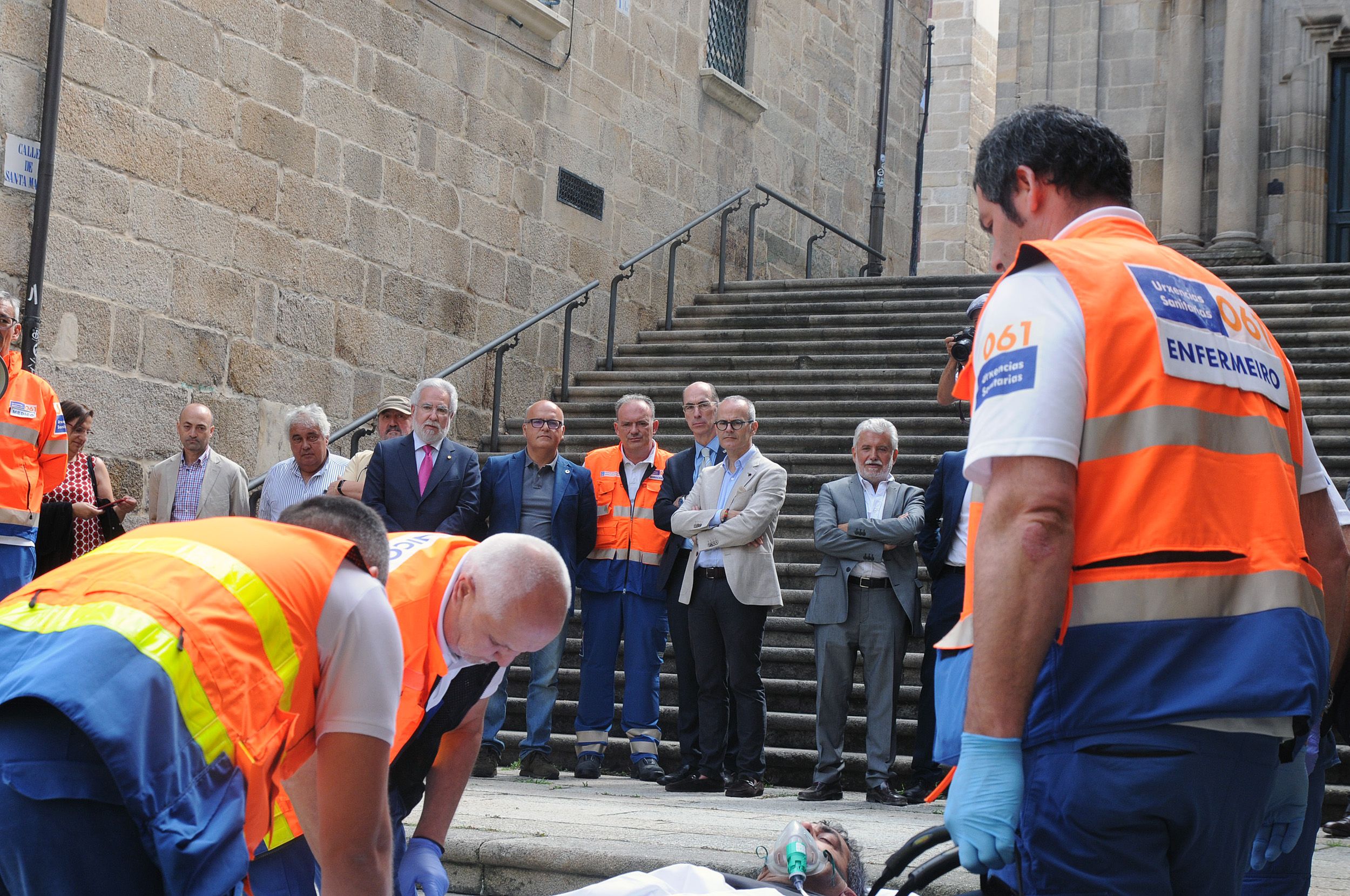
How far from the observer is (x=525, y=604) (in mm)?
3037

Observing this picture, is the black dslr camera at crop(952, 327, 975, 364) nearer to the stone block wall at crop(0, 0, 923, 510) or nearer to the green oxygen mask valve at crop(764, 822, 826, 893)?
the green oxygen mask valve at crop(764, 822, 826, 893)

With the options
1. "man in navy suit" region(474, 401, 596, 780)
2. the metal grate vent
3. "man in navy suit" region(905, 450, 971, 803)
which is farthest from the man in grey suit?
the metal grate vent

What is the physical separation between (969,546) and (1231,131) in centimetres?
1690

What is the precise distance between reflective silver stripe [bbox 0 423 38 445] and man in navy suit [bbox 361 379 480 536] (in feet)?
5.59

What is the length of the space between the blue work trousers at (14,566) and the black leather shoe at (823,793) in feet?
12.6

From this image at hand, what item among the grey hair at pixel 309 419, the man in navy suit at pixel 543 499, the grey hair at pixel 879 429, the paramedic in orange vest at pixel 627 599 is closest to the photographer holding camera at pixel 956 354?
the grey hair at pixel 879 429

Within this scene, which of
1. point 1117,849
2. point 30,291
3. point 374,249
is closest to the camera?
point 1117,849

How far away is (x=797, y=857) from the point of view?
4.53m

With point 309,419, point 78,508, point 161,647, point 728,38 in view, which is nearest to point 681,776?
point 309,419

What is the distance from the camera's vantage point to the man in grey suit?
762 centimetres

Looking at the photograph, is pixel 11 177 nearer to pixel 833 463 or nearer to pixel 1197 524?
pixel 833 463

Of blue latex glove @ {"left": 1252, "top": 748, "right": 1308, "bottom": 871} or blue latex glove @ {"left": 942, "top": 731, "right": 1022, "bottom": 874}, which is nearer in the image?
blue latex glove @ {"left": 942, "top": 731, "right": 1022, "bottom": 874}

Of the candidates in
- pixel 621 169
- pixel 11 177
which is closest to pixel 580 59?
pixel 621 169

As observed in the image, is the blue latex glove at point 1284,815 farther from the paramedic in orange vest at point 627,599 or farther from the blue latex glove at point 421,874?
the paramedic in orange vest at point 627,599
